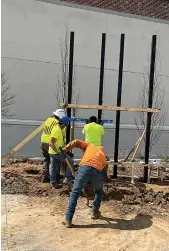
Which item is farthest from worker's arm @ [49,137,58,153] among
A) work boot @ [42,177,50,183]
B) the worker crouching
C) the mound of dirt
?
work boot @ [42,177,50,183]

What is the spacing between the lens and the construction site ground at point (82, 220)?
5348mm

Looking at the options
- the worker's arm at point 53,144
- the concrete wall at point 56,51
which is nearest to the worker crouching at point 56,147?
the worker's arm at point 53,144

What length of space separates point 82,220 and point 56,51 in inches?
357

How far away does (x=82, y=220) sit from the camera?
6266 millimetres

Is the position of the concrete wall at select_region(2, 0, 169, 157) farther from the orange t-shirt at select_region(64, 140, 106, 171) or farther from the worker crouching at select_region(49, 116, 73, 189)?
the orange t-shirt at select_region(64, 140, 106, 171)

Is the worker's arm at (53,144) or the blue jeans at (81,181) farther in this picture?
the worker's arm at (53,144)

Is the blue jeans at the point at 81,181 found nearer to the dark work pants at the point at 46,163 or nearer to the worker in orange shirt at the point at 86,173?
the worker in orange shirt at the point at 86,173

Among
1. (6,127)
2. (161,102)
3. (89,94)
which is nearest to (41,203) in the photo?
(6,127)

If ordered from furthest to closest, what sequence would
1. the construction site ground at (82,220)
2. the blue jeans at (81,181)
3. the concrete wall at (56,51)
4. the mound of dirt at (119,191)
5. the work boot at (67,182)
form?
the concrete wall at (56,51) < the work boot at (67,182) < the mound of dirt at (119,191) < the blue jeans at (81,181) < the construction site ground at (82,220)

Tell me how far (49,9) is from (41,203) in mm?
9099

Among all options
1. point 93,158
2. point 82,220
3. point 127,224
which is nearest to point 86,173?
point 93,158

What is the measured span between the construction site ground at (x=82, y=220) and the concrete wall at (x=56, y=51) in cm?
555

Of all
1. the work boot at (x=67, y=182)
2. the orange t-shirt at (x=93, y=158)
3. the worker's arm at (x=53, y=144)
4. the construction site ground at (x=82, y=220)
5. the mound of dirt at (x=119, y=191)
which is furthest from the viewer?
the work boot at (x=67, y=182)

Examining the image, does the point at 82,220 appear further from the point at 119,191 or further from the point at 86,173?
the point at 119,191
